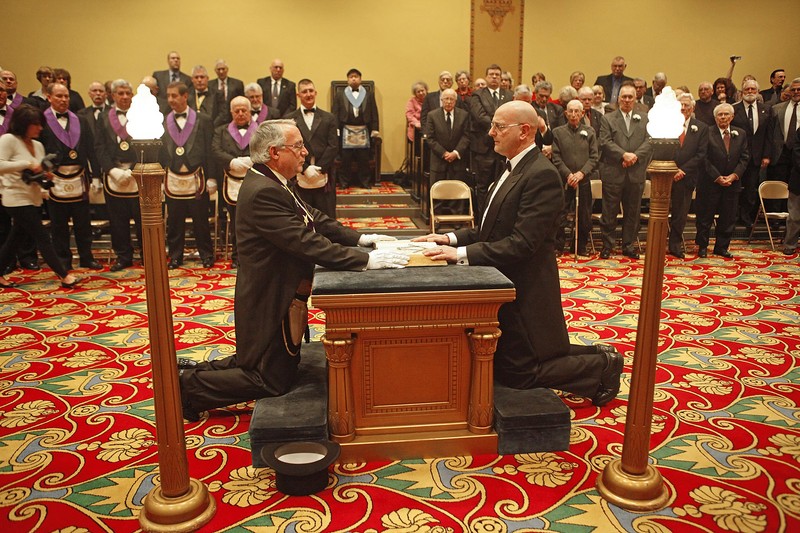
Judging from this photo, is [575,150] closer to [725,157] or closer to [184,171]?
[725,157]

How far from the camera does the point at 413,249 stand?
3393mm

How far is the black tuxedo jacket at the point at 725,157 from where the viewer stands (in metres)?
7.73

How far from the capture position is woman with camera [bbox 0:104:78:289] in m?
5.73

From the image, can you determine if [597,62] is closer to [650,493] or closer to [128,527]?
[650,493]

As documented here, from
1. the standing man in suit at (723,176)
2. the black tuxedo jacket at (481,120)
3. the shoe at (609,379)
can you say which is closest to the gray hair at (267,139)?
the shoe at (609,379)

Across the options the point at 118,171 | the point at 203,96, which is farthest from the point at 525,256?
the point at 203,96

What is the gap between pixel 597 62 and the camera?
1205 cm

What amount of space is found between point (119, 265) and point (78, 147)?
127cm

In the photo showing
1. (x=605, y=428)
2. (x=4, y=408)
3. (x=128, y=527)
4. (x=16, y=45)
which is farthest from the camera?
(x=16, y=45)

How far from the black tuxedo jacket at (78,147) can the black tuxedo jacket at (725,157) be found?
697 centimetres

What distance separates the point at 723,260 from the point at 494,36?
6.07 m

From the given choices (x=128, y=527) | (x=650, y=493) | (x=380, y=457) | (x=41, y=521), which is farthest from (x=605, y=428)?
(x=41, y=521)

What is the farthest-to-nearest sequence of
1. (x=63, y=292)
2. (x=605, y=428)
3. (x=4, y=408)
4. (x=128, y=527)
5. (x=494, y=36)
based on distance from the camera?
(x=494, y=36)
(x=63, y=292)
(x=4, y=408)
(x=605, y=428)
(x=128, y=527)

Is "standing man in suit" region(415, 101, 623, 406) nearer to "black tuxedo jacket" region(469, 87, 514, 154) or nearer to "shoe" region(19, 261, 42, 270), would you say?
"black tuxedo jacket" region(469, 87, 514, 154)
